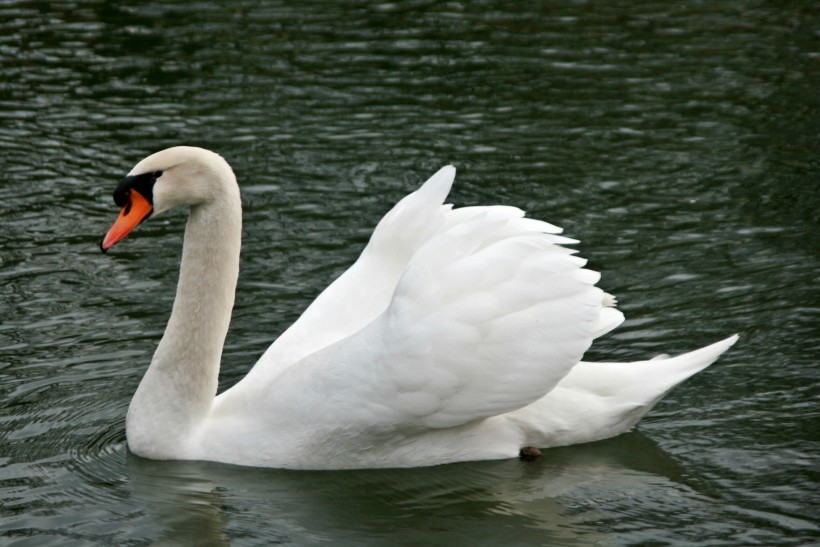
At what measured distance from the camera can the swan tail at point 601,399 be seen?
24.6 ft

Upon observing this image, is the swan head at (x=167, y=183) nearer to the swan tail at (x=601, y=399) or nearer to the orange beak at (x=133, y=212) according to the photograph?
the orange beak at (x=133, y=212)

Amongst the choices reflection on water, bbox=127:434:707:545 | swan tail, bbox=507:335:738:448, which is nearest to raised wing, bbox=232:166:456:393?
reflection on water, bbox=127:434:707:545

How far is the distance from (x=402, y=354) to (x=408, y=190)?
495 centimetres

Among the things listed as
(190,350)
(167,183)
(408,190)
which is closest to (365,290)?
(190,350)

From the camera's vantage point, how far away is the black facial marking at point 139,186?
7.34 metres

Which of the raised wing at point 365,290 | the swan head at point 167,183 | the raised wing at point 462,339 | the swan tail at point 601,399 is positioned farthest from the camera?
the raised wing at point 365,290

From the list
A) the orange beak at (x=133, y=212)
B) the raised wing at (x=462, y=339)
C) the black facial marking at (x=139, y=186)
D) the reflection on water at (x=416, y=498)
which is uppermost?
the black facial marking at (x=139, y=186)

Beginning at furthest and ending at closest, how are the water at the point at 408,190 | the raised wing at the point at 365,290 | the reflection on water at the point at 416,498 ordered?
the raised wing at the point at 365,290, the water at the point at 408,190, the reflection on water at the point at 416,498

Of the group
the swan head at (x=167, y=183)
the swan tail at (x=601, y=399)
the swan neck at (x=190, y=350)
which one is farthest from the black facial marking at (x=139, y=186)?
the swan tail at (x=601, y=399)

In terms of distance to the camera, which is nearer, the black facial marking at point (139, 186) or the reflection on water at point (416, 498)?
the reflection on water at point (416, 498)

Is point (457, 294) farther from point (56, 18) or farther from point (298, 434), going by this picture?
point (56, 18)

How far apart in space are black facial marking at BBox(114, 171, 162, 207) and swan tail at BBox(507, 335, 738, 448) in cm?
217

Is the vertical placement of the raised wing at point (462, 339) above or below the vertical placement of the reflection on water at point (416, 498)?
above

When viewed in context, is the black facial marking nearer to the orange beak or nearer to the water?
the orange beak
